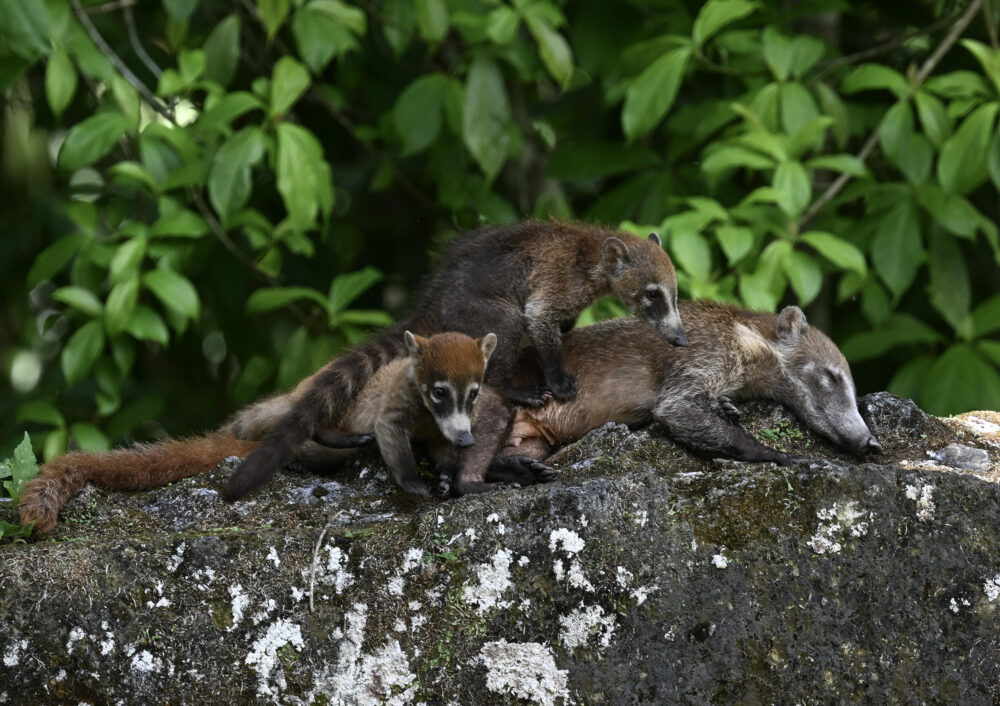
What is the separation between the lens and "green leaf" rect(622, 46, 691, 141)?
5926mm

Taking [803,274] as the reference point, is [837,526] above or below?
above

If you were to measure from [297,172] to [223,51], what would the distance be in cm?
114

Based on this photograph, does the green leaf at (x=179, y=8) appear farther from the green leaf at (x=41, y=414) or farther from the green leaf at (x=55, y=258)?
the green leaf at (x=41, y=414)

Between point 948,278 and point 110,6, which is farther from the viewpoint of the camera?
point 948,278

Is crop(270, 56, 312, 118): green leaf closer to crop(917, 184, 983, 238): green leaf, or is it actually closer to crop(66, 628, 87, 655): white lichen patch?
crop(66, 628, 87, 655): white lichen patch

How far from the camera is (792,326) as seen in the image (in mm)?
4613

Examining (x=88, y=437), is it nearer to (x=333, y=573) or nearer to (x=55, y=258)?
(x=55, y=258)

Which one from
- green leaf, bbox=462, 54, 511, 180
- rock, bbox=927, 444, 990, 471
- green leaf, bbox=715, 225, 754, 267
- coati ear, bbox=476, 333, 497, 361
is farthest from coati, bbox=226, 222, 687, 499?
rock, bbox=927, 444, 990, 471

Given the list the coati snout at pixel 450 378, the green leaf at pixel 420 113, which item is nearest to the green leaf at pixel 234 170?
the green leaf at pixel 420 113

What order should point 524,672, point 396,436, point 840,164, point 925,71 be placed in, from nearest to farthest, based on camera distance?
point 524,672
point 396,436
point 840,164
point 925,71

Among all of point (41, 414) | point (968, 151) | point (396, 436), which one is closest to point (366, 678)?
point (396, 436)

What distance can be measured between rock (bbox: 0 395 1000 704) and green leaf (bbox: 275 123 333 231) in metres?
2.59

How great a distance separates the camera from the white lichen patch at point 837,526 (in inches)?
130

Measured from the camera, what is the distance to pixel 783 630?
319 centimetres
